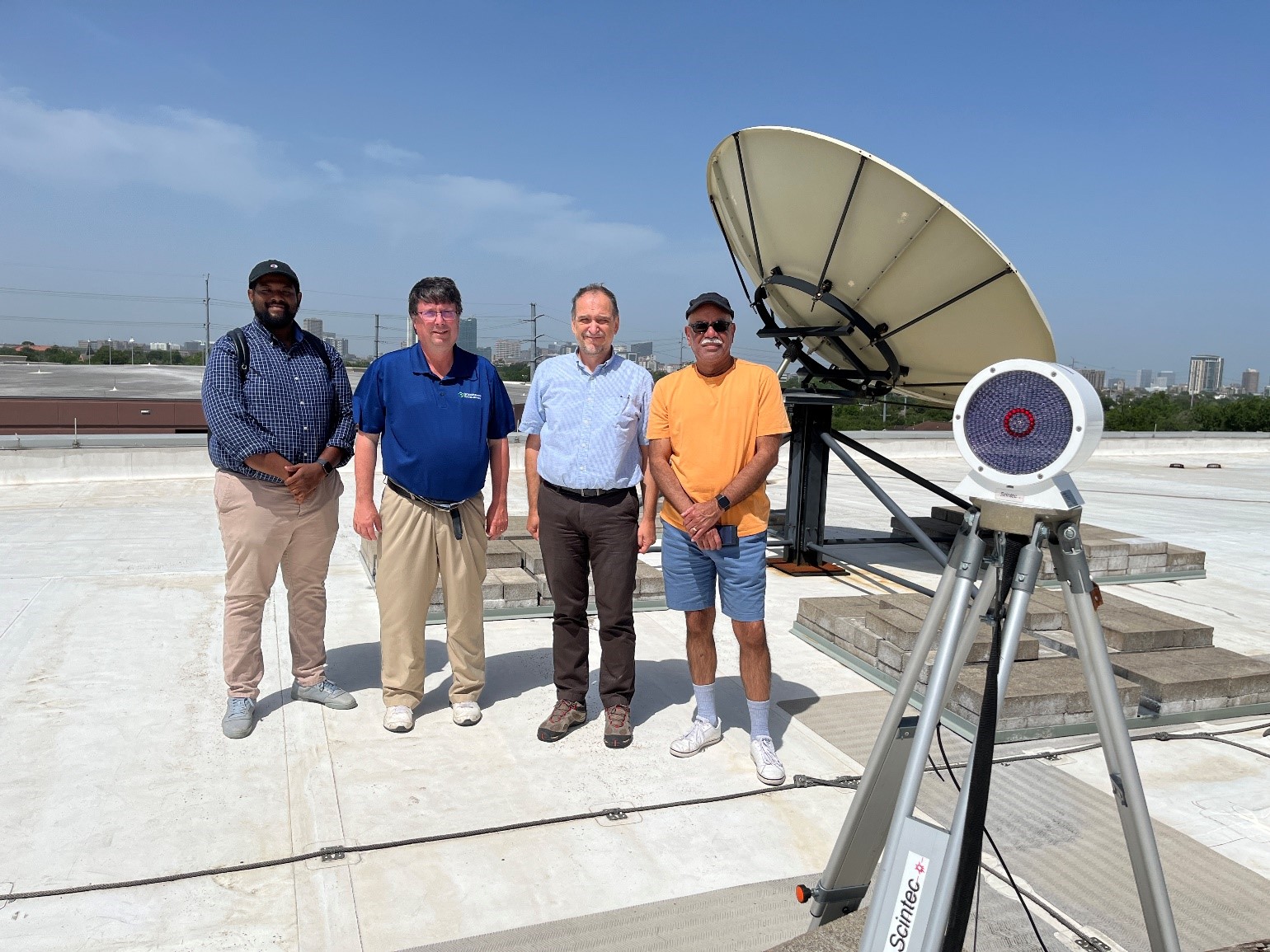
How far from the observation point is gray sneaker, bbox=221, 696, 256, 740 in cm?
387

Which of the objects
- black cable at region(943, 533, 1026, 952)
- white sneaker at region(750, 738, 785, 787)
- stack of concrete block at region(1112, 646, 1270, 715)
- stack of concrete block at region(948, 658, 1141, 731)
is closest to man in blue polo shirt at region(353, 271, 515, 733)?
white sneaker at region(750, 738, 785, 787)

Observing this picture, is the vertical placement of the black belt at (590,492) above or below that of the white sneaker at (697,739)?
A: above

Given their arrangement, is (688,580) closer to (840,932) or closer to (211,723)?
(840,932)

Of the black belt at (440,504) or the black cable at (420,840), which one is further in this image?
the black belt at (440,504)

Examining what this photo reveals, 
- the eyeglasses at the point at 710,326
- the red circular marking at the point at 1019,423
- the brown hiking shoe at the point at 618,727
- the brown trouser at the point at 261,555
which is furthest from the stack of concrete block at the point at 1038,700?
the brown trouser at the point at 261,555

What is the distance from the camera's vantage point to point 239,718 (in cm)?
391

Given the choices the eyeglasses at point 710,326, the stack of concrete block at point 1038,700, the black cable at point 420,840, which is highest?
the eyeglasses at point 710,326

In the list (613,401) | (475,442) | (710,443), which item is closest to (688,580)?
(710,443)

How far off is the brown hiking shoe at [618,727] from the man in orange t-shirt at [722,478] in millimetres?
262

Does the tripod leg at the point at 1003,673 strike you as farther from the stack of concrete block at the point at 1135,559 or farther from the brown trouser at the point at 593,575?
the stack of concrete block at the point at 1135,559

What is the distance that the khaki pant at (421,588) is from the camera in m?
4.01

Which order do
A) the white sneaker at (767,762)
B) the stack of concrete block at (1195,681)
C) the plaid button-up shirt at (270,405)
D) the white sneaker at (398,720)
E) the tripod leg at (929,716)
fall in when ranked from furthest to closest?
the stack of concrete block at (1195,681) < the white sneaker at (398,720) < the plaid button-up shirt at (270,405) < the white sneaker at (767,762) < the tripod leg at (929,716)

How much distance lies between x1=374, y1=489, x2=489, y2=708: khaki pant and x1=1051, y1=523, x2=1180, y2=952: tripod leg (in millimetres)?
2742

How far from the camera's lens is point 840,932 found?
7.28 feet
